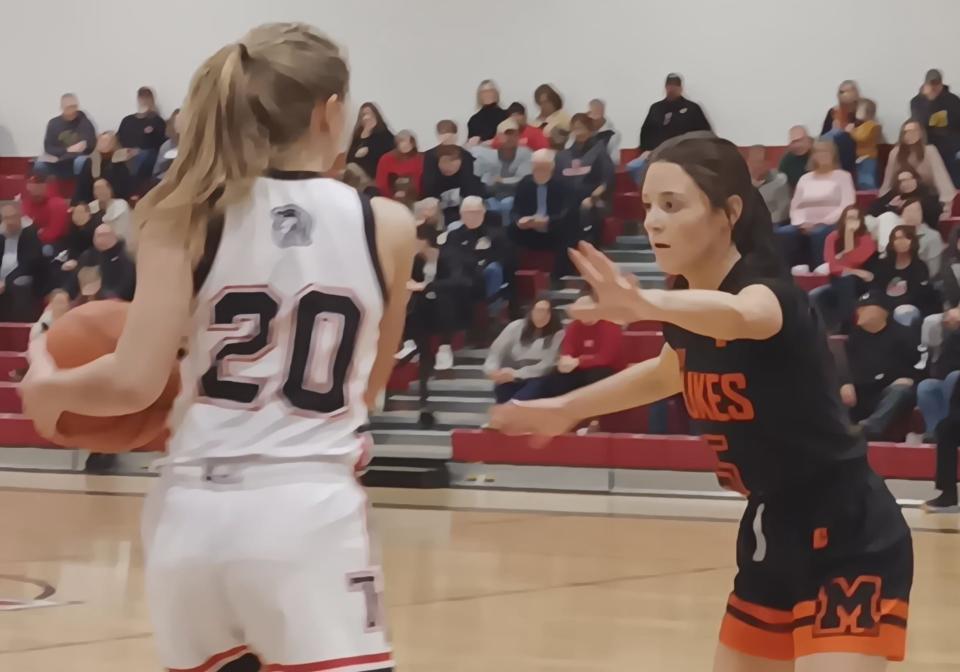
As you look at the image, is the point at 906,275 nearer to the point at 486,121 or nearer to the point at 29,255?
the point at 486,121

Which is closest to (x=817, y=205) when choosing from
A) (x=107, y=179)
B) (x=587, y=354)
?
(x=587, y=354)

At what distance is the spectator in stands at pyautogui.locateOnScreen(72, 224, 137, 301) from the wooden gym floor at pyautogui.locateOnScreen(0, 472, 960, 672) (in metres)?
2.65

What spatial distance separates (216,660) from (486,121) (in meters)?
12.7

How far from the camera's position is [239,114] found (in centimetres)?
201

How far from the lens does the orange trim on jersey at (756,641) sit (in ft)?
8.95

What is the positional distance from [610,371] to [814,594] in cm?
749

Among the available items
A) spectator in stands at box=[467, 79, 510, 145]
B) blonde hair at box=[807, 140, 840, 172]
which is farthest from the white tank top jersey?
spectator in stands at box=[467, 79, 510, 145]

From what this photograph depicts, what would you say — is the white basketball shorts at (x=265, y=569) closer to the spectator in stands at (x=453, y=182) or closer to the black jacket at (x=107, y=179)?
the spectator in stands at (x=453, y=182)

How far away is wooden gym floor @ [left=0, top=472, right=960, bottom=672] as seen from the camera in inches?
198

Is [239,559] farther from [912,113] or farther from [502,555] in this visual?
[912,113]

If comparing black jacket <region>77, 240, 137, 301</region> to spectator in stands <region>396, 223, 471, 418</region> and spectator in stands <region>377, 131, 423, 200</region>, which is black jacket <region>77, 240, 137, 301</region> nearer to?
spectator in stands <region>396, 223, 471, 418</region>

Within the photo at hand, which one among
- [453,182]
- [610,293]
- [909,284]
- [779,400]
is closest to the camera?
[610,293]

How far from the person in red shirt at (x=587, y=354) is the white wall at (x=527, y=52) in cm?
516

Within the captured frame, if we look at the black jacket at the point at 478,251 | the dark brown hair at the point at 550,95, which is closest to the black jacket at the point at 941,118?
the dark brown hair at the point at 550,95
